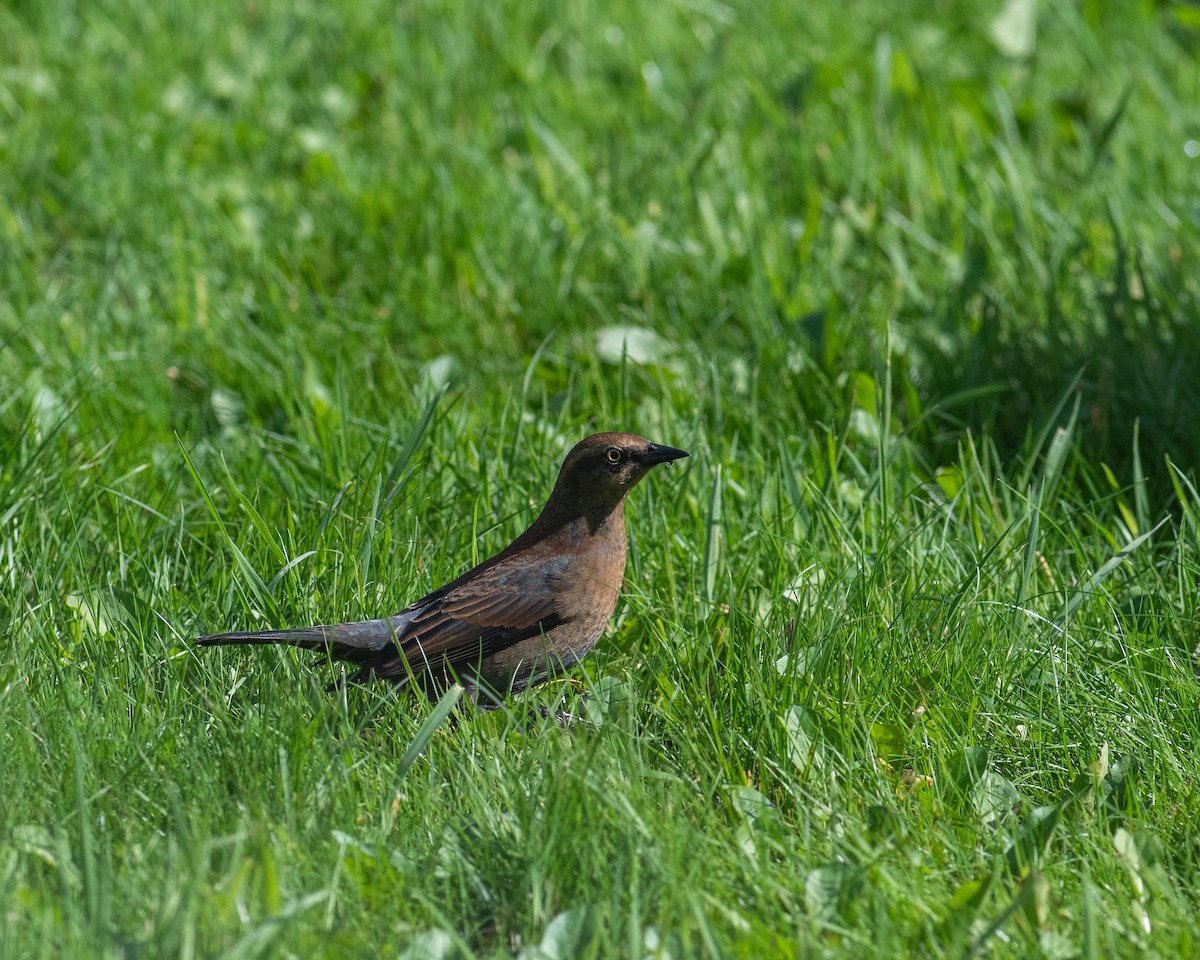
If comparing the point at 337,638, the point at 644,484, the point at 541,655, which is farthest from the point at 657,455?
the point at 337,638

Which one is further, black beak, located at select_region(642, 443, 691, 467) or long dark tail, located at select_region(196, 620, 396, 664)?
black beak, located at select_region(642, 443, 691, 467)

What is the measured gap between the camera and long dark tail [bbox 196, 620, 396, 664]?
11.2 feet

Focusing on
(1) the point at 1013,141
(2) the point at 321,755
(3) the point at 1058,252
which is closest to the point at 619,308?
(3) the point at 1058,252

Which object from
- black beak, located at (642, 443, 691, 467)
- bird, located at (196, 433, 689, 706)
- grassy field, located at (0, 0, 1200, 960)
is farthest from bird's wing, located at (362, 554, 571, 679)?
black beak, located at (642, 443, 691, 467)

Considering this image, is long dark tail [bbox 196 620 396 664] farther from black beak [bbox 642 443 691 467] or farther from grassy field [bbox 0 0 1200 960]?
black beak [bbox 642 443 691 467]

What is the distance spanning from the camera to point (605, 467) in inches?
156

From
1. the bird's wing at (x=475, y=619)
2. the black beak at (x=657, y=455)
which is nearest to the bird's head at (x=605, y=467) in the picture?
the black beak at (x=657, y=455)

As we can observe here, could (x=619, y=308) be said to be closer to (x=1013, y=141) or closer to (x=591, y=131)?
(x=591, y=131)

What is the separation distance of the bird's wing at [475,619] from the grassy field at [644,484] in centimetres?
17

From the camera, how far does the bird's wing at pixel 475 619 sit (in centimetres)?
371

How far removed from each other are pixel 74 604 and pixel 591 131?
393 centimetres

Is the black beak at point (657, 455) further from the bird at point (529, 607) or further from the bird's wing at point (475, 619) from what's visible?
the bird's wing at point (475, 619)

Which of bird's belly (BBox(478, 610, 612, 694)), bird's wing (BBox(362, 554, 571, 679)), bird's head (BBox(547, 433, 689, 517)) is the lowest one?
bird's belly (BBox(478, 610, 612, 694))

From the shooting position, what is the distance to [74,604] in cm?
377
